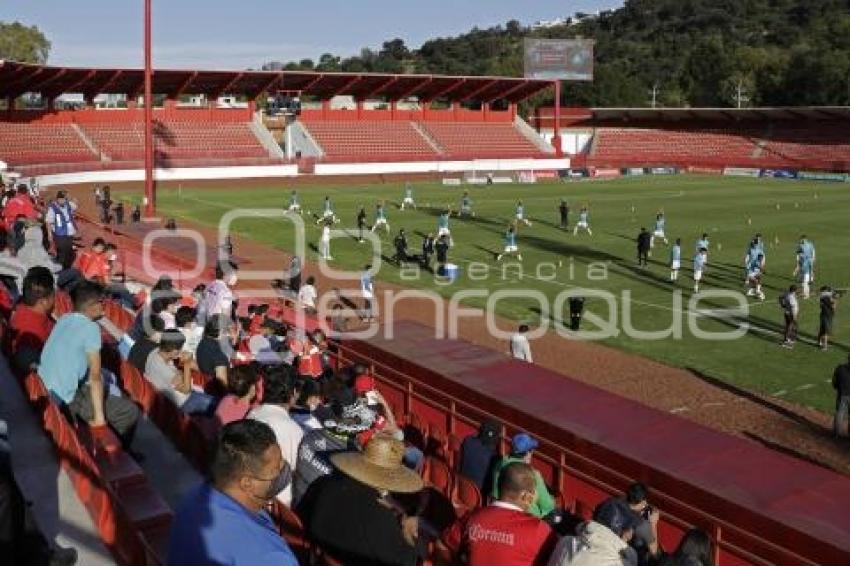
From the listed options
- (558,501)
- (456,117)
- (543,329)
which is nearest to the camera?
(558,501)

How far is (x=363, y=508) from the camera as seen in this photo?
4.57 meters

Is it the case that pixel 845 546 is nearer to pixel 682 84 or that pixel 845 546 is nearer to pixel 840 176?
pixel 840 176

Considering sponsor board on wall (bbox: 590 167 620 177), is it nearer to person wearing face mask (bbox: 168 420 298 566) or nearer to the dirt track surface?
the dirt track surface

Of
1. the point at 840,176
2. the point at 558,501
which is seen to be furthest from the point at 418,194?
the point at 558,501

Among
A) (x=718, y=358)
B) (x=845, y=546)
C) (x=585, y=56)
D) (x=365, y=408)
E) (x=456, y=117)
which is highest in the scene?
(x=585, y=56)

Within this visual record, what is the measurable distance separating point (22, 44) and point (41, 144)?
2576 inches

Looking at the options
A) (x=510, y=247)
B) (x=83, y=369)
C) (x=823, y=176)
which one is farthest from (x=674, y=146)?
(x=83, y=369)

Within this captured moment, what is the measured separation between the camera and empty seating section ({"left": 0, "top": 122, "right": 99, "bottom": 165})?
58.8 meters

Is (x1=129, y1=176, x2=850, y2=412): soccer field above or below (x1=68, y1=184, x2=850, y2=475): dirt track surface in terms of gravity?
above

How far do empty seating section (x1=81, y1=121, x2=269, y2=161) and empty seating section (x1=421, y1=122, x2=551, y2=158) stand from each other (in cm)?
1663

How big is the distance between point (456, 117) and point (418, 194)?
28865 millimetres

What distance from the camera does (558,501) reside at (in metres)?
8.95

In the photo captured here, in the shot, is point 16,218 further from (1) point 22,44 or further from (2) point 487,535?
(1) point 22,44

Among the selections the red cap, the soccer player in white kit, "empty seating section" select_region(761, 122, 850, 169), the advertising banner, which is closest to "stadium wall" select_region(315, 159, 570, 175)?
the advertising banner
